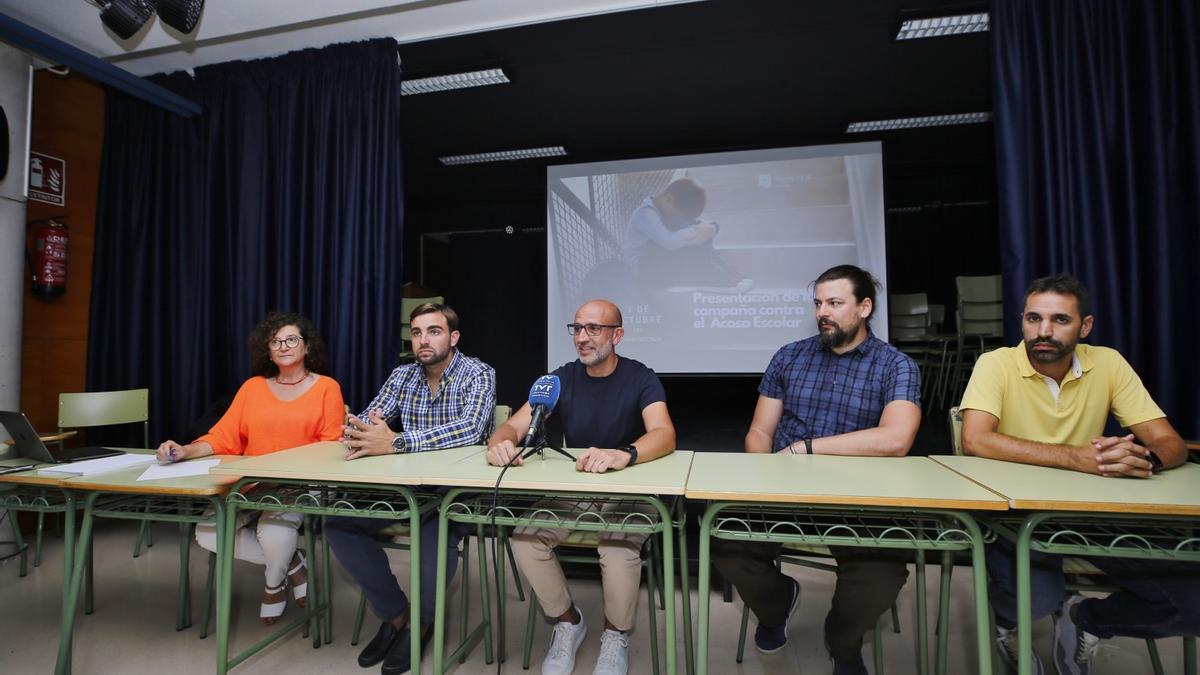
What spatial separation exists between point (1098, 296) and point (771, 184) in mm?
2569

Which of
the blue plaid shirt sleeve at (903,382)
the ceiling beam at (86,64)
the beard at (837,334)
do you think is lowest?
the blue plaid shirt sleeve at (903,382)

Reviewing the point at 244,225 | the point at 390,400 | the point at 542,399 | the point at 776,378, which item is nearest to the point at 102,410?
the point at 244,225

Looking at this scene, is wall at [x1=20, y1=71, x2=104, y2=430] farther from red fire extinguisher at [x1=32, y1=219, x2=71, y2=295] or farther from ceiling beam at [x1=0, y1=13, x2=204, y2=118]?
ceiling beam at [x1=0, y1=13, x2=204, y2=118]

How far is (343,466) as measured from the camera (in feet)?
5.47

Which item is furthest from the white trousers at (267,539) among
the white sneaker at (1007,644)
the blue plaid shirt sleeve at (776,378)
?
the white sneaker at (1007,644)

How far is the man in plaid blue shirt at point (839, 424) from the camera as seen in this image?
1.66 m

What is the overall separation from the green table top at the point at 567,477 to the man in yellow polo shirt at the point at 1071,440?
100 centimetres

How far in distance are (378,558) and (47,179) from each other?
3.41 metres

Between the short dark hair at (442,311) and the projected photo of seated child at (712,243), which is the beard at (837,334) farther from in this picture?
the projected photo of seated child at (712,243)

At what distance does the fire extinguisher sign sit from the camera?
127 inches

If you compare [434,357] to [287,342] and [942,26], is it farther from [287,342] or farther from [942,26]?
[942,26]

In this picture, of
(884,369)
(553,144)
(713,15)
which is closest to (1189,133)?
(884,369)

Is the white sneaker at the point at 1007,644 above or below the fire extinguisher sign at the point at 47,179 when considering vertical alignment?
below

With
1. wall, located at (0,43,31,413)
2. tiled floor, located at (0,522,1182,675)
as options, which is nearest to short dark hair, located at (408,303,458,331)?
tiled floor, located at (0,522,1182,675)
